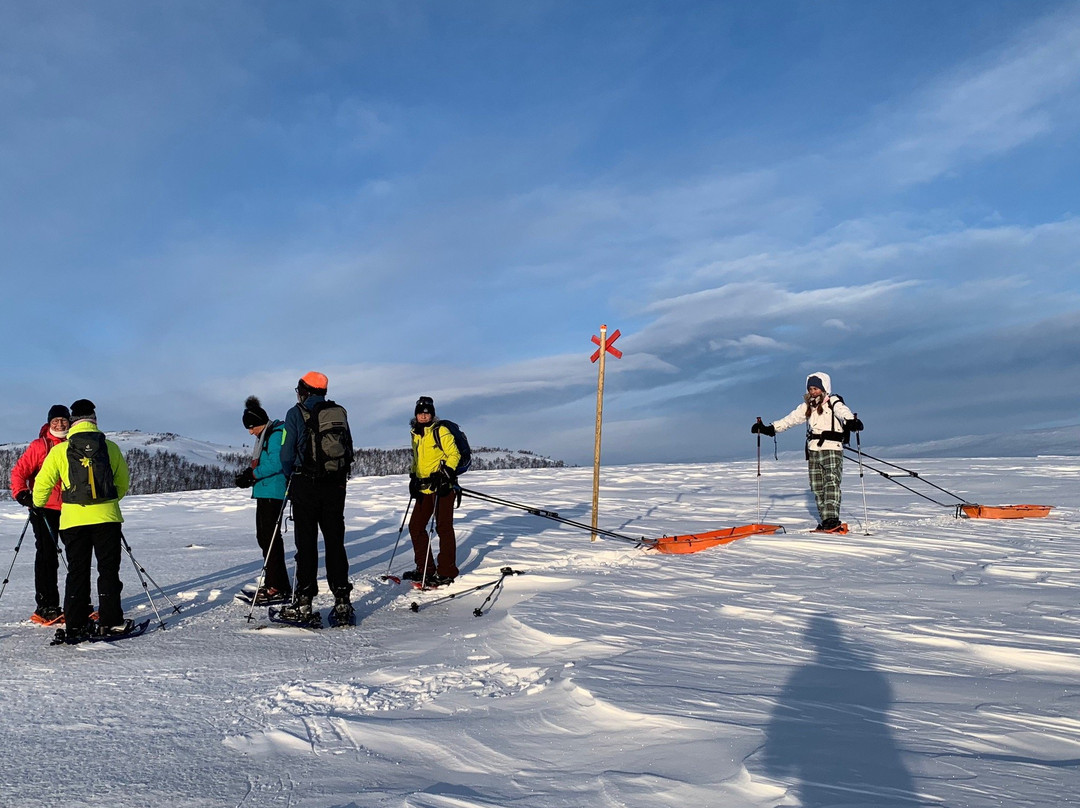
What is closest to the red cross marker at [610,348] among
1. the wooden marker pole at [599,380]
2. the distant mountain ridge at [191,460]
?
Result: the wooden marker pole at [599,380]

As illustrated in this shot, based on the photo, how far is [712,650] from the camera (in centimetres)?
412

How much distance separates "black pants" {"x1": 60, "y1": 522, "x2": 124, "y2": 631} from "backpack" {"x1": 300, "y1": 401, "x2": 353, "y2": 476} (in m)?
1.58

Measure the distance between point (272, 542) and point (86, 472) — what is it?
5.28 ft

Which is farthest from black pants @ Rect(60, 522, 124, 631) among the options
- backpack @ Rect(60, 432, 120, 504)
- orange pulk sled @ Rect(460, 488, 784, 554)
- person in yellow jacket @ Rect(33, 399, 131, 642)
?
orange pulk sled @ Rect(460, 488, 784, 554)

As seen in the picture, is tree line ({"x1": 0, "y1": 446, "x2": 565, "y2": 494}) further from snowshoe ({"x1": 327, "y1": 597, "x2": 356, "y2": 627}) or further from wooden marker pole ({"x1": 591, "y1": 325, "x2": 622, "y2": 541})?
snowshoe ({"x1": 327, "y1": 597, "x2": 356, "y2": 627})

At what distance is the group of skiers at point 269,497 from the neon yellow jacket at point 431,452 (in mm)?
10

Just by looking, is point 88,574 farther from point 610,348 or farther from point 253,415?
point 610,348

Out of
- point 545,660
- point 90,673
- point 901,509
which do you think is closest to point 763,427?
point 901,509

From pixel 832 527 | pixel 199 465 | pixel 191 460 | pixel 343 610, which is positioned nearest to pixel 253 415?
pixel 343 610

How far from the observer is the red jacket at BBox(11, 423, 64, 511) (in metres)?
5.98

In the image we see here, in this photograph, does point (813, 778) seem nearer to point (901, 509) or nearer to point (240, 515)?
point (901, 509)

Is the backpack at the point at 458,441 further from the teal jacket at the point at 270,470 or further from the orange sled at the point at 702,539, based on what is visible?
the orange sled at the point at 702,539

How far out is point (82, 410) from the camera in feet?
18.2

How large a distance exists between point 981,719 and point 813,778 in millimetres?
1086
